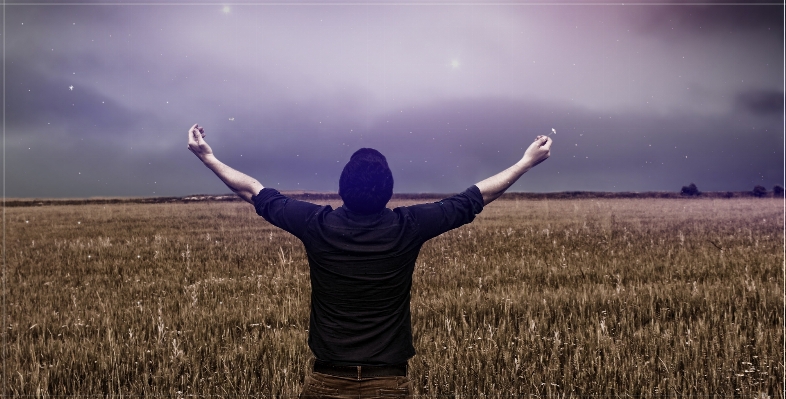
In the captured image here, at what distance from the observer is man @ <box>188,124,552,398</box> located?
95.8 inches

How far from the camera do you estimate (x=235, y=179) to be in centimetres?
292

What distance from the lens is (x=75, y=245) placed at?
1381 cm

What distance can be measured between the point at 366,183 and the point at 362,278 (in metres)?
0.43

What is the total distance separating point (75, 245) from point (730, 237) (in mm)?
17741

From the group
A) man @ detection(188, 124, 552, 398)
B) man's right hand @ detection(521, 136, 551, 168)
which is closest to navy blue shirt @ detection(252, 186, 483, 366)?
man @ detection(188, 124, 552, 398)

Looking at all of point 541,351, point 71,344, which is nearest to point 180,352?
point 71,344

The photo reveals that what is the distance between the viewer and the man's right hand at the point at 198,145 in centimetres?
298

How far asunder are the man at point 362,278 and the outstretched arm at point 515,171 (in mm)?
373

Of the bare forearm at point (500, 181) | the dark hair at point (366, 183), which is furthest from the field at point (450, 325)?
the dark hair at point (366, 183)

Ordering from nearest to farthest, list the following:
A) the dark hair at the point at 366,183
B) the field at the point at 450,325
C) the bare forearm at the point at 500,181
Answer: the dark hair at the point at 366,183 → the bare forearm at the point at 500,181 → the field at the point at 450,325

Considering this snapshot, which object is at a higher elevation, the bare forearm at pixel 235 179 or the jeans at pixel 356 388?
the bare forearm at pixel 235 179

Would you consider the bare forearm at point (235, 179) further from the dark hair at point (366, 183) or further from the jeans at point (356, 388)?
the jeans at point (356, 388)

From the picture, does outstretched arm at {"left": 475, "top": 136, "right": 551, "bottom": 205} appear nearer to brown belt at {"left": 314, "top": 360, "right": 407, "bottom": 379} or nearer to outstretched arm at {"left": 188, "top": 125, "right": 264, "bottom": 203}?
brown belt at {"left": 314, "top": 360, "right": 407, "bottom": 379}

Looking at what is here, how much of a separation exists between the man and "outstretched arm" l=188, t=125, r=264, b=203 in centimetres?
41
